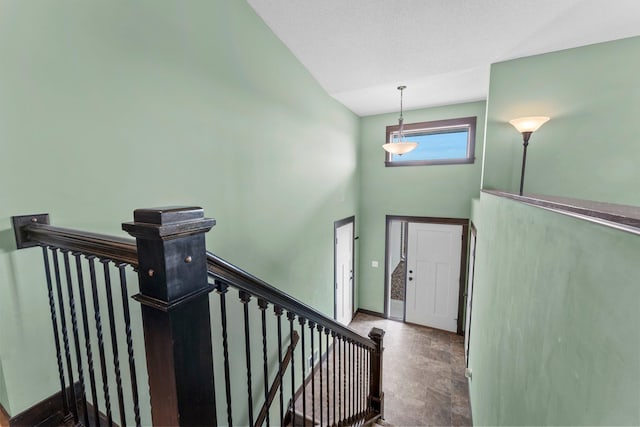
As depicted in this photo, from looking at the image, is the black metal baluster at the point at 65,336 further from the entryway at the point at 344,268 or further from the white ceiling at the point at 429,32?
the entryway at the point at 344,268

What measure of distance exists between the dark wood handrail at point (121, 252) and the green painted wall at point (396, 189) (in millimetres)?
3958

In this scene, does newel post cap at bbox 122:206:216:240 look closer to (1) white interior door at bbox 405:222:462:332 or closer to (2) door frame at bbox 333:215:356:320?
(2) door frame at bbox 333:215:356:320

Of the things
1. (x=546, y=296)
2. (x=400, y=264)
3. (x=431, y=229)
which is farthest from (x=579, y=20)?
(x=400, y=264)

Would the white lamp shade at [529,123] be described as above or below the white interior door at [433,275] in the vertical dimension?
above

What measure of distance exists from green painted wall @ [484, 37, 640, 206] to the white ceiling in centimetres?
18

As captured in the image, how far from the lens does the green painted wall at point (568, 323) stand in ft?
1.73

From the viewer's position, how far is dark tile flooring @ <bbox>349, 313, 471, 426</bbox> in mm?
3016

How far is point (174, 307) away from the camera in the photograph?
0.56 m

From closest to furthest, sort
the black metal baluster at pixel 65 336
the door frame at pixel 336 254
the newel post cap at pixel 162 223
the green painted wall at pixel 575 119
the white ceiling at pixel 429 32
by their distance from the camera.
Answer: the newel post cap at pixel 162 223
the black metal baluster at pixel 65 336
the white ceiling at pixel 429 32
the green painted wall at pixel 575 119
the door frame at pixel 336 254

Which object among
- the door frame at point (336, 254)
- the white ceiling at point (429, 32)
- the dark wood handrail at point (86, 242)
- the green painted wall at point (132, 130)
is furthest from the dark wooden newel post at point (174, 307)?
the door frame at point (336, 254)

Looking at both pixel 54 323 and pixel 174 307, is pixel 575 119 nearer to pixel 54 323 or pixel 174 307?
pixel 174 307

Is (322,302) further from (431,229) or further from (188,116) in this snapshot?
(188,116)

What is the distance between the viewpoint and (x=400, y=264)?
7.67m

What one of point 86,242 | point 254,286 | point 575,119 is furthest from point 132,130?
point 575,119
